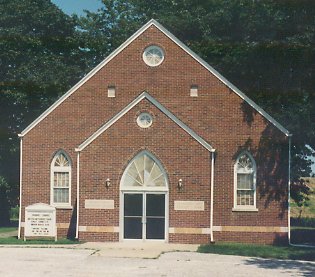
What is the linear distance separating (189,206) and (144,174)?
244 centimetres

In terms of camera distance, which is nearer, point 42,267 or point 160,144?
point 42,267

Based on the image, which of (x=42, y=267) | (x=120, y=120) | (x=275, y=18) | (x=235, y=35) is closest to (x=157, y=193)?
(x=120, y=120)

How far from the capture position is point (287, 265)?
20.3m

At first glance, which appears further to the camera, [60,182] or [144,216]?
[60,182]

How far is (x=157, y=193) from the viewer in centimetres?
2641

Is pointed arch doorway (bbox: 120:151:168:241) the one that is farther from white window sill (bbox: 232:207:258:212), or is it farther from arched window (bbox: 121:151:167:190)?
white window sill (bbox: 232:207:258:212)

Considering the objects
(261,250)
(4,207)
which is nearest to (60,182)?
(261,250)

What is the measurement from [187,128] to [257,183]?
435 centimetres

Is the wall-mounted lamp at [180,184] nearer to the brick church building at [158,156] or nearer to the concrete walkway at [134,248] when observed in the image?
the brick church building at [158,156]

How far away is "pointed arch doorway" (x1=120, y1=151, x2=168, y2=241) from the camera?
26.4 meters

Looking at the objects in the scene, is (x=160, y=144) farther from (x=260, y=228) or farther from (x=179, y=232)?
(x=260, y=228)

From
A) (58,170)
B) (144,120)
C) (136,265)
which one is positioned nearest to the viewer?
(136,265)

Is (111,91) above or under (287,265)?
above

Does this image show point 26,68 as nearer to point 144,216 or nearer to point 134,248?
point 144,216
